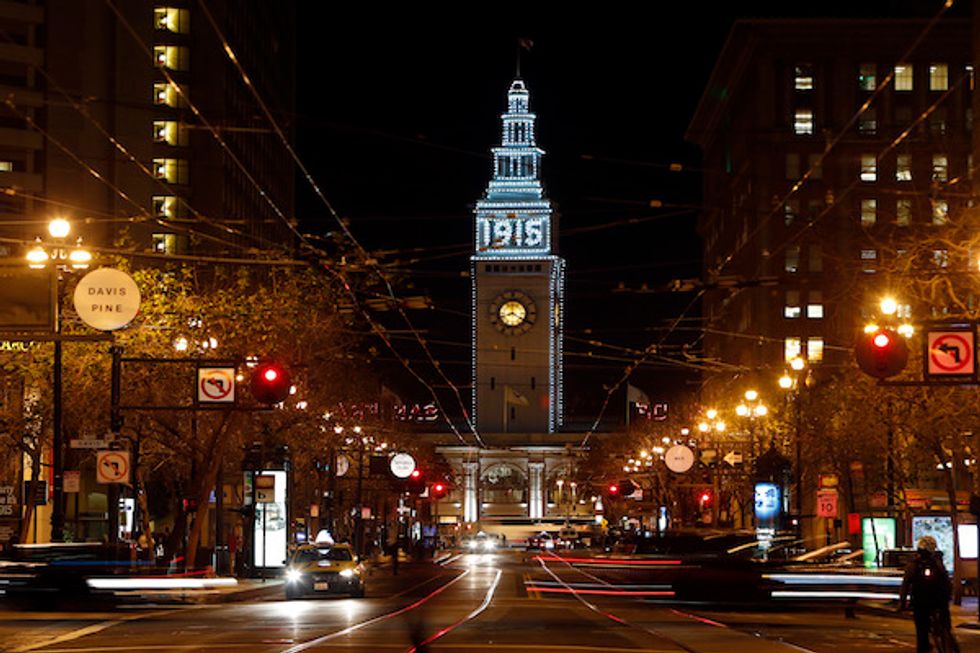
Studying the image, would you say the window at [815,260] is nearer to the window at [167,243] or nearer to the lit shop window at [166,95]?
the window at [167,243]

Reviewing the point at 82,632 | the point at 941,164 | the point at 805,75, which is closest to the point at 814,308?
the point at 941,164

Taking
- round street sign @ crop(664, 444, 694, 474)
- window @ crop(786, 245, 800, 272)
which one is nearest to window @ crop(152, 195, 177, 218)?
window @ crop(786, 245, 800, 272)

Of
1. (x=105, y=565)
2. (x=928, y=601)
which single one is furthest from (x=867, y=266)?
(x=928, y=601)

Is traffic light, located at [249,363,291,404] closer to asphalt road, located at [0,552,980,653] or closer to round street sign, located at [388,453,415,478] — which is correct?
asphalt road, located at [0,552,980,653]

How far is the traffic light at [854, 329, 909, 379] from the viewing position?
1182 inches

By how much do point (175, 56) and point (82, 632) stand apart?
3493 inches

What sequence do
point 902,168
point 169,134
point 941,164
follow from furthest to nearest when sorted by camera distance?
point 941,164
point 902,168
point 169,134

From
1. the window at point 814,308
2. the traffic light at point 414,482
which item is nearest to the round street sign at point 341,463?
the traffic light at point 414,482

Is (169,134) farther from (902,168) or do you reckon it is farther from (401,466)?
(902,168)

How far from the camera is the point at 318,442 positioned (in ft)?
215

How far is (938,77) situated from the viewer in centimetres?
12469

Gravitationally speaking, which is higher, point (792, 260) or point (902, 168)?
point (902, 168)

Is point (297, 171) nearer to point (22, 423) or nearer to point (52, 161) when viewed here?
point (52, 161)

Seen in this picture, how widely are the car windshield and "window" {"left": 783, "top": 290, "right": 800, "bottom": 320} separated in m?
80.7
